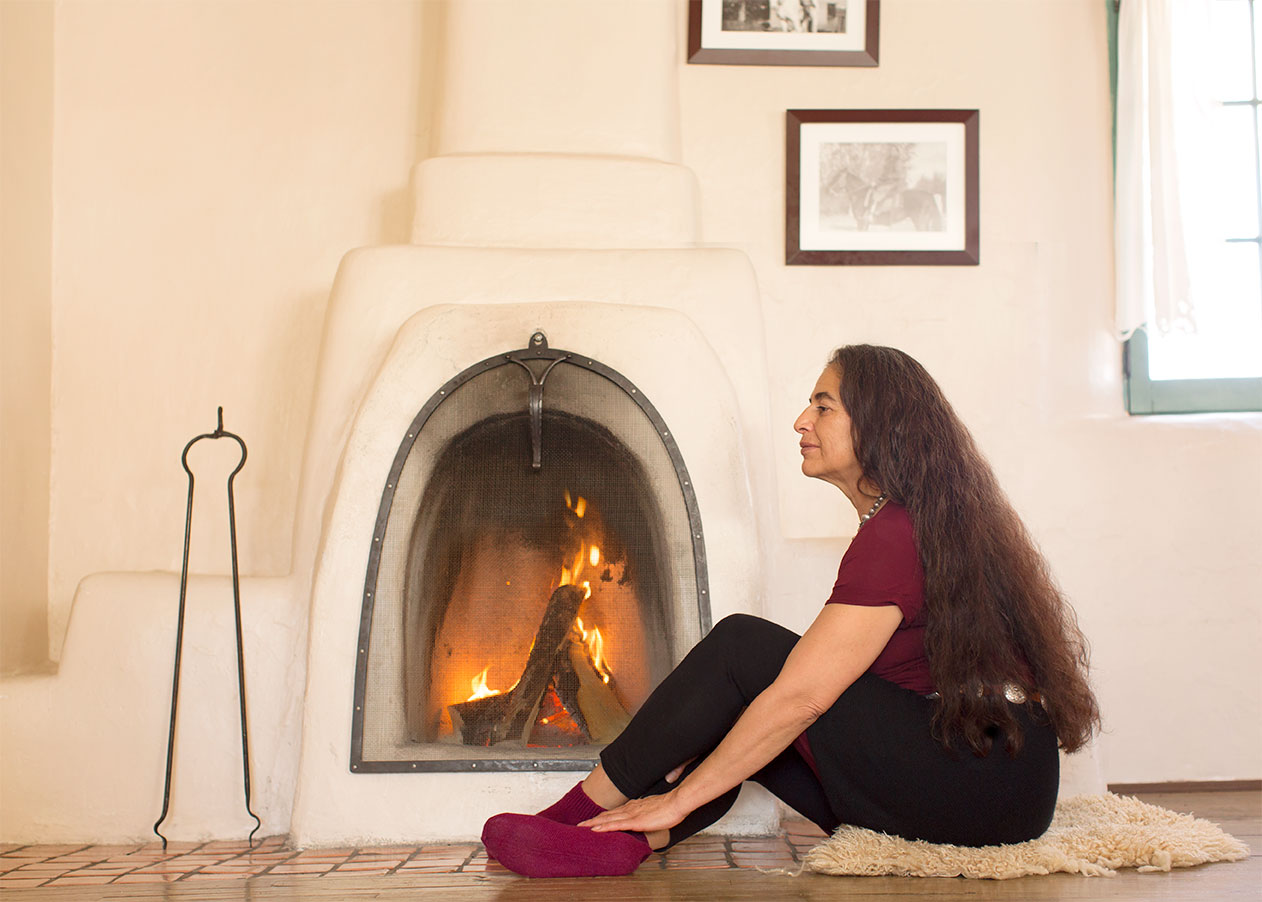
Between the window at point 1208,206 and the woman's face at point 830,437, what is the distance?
1.31m

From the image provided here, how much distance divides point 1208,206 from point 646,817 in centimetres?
212

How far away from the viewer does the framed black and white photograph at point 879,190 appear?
2.76 metres

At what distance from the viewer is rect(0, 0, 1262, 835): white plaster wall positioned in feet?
8.72

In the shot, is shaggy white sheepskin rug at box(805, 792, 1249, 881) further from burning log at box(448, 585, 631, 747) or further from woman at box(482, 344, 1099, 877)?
burning log at box(448, 585, 631, 747)

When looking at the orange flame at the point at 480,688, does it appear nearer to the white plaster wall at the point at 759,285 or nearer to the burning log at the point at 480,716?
the burning log at the point at 480,716

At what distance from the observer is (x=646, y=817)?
5.37 ft

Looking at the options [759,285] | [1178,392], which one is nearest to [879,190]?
[759,285]

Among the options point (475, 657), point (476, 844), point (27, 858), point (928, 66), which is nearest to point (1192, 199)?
point (928, 66)

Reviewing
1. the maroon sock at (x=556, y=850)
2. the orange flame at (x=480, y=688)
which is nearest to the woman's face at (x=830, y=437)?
the maroon sock at (x=556, y=850)

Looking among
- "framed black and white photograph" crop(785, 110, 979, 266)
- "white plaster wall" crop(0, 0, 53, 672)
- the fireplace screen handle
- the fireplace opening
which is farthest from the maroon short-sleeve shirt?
"white plaster wall" crop(0, 0, 53, 672)

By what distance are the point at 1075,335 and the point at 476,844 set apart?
6.44ft

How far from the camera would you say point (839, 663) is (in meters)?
1.54

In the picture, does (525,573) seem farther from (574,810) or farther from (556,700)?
(574,810)

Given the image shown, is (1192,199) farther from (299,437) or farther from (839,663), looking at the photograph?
(299,437)
